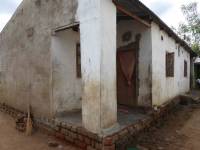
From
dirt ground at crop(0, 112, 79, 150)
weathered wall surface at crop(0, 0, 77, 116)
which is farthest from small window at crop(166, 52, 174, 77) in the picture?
dirt ground at crop(0, 112, 79, 150)

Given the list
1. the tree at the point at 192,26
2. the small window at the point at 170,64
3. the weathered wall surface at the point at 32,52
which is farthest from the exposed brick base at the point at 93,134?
the tree at the point at 192,26

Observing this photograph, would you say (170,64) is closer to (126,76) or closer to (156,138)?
(126,76)

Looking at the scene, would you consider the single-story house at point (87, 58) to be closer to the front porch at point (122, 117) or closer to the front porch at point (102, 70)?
the front porch at point (102, 70)

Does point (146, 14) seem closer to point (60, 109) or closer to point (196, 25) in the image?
point (60, 109)

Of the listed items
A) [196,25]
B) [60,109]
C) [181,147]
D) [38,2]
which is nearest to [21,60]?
[38,2]

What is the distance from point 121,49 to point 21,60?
3874 millimetres

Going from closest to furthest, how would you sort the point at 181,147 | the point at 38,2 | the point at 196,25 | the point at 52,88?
the point at 181,147
the point at 52,88
the point at 38,2
the point at 196,25

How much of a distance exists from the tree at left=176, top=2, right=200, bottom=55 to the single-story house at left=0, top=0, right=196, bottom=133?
649 inches

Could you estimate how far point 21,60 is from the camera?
267 inches

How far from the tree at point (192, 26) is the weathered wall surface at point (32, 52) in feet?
64.5

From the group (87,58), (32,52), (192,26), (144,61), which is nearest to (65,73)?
(32,52)

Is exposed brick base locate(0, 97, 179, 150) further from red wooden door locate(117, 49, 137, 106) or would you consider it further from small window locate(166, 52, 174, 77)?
small window locate(166, 52, 174, 77)

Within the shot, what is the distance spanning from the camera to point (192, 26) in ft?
70.5

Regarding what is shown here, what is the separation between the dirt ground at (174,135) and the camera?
4281 millimetres
